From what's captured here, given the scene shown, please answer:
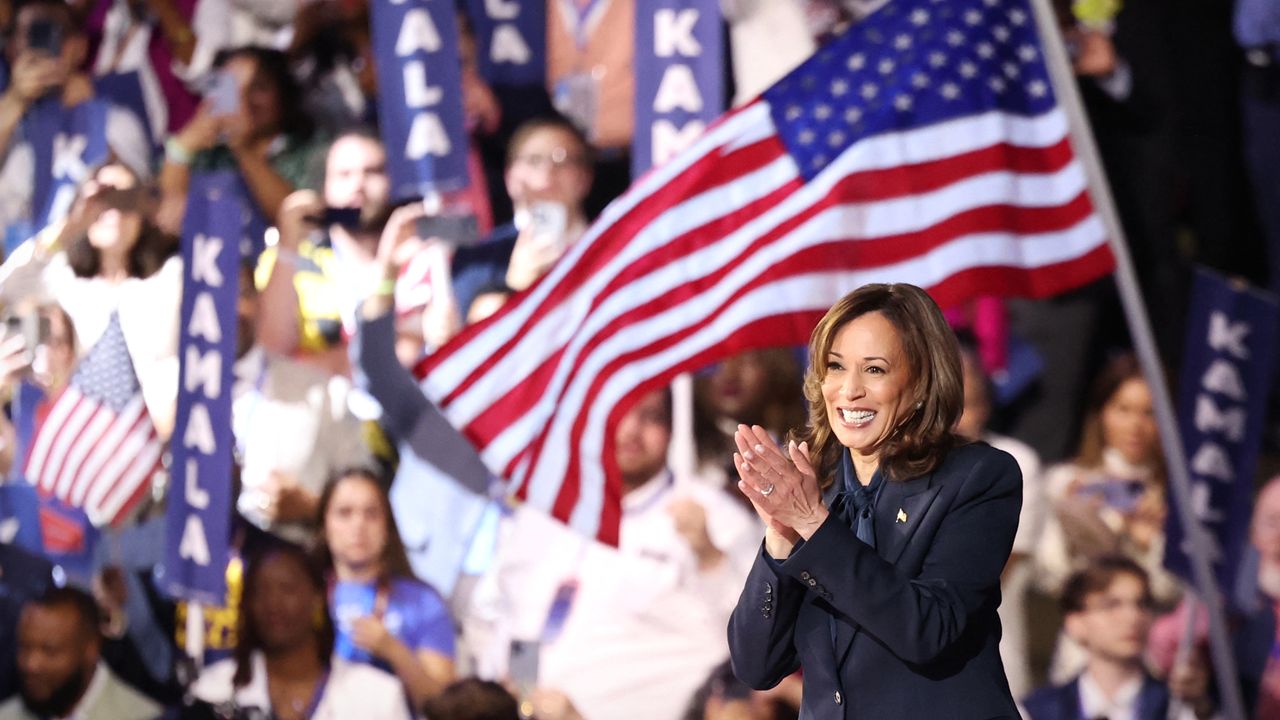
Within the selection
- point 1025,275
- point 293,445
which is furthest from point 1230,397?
point 293,445

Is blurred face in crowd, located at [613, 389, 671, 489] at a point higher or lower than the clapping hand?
lower

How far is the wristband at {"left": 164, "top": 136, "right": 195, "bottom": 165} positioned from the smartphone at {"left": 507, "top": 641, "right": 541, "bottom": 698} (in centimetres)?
222

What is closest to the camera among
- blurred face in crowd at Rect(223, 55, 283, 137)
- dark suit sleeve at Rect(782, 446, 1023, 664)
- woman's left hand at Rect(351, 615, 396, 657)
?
dark suit sleeve at Rect(782, 446, 1023, 664)

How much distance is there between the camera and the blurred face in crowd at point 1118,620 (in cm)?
433

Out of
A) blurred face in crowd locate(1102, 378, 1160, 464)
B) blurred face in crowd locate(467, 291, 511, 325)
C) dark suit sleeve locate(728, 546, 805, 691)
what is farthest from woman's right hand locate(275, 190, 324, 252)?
dark suit sleeve locate(728, 546, 805, 691)

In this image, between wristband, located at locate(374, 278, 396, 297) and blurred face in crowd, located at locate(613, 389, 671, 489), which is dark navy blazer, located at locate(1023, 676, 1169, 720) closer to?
blurred face in crowd, located at locate(613, 389, 671, 489)

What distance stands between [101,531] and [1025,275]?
3.62m

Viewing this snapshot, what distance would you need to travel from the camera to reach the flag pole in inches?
142

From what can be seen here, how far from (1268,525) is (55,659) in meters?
4.24

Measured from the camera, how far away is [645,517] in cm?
472

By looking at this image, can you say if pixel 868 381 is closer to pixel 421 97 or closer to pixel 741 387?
pixel 741 387

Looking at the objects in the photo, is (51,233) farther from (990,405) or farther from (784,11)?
(990,405)

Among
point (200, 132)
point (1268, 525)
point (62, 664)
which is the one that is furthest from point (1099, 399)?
point (62, 664)

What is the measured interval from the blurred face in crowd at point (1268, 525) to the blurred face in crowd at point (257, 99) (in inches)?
137
